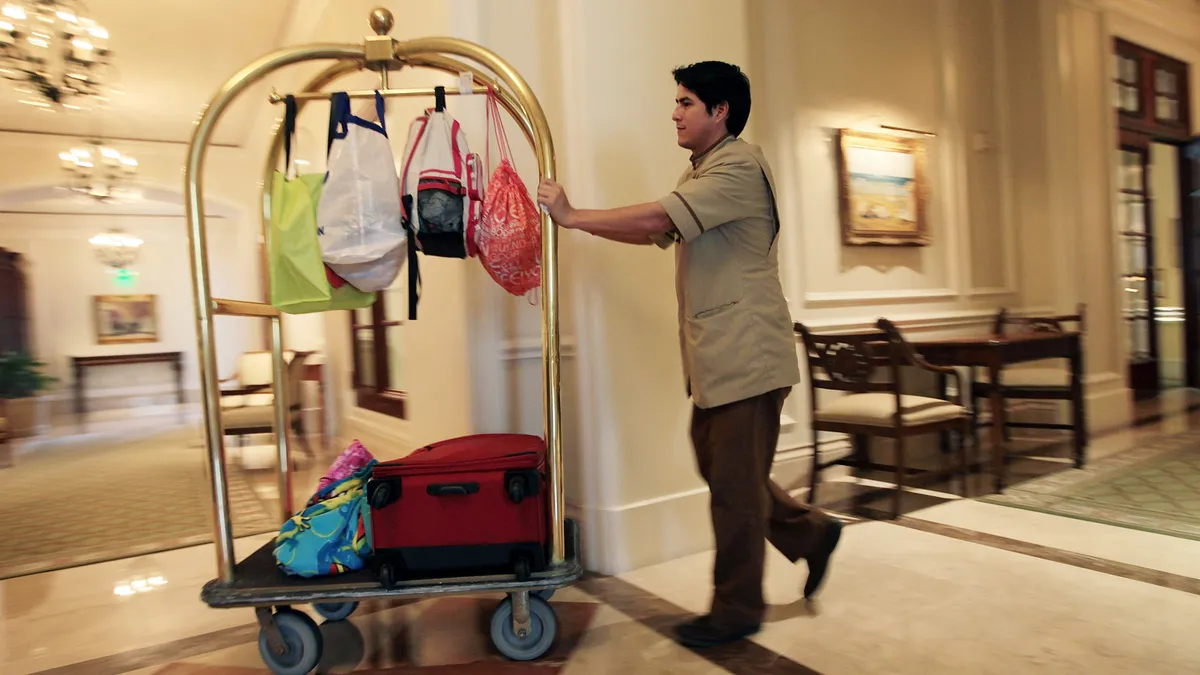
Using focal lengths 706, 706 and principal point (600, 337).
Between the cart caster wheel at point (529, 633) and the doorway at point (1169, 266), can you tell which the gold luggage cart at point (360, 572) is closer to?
the cart caster wheel at point (529, 633)

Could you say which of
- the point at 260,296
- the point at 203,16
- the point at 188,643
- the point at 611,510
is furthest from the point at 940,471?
the point at 260,296

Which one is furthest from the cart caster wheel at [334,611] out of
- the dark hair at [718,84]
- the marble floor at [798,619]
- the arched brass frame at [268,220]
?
the dark hair at [718,84]

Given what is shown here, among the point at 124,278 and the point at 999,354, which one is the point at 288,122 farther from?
the point at 124,278

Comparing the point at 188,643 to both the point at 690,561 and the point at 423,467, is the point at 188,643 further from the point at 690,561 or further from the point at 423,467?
the point at 690,561

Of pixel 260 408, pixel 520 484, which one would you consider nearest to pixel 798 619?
pixel 520 484

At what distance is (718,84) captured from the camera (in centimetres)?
190

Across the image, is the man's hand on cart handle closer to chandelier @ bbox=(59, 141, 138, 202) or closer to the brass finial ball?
the brass finial ball

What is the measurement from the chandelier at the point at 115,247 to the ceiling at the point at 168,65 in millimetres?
1437

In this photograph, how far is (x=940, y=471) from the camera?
3752 millimetres

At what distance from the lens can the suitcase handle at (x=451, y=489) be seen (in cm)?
174

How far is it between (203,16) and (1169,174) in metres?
8.56

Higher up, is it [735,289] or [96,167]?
[96,167]

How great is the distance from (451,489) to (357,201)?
0.76 m

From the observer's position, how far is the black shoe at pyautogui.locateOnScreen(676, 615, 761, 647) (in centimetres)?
187
